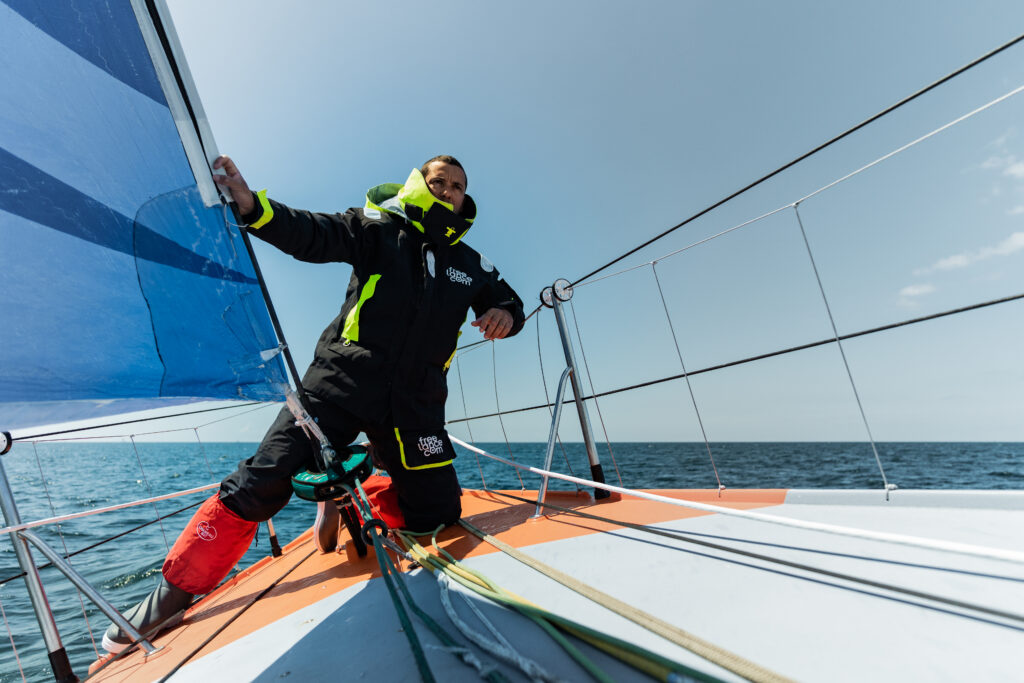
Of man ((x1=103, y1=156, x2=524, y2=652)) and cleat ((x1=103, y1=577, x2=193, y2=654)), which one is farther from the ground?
man ((x1=103, y1=156, x2=524, y2=652))

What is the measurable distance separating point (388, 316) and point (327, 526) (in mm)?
981

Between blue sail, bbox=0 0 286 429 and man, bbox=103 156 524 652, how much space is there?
0.24m

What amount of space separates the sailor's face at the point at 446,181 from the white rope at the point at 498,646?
1477 millimetres

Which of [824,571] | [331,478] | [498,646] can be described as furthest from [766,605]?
[331,478]

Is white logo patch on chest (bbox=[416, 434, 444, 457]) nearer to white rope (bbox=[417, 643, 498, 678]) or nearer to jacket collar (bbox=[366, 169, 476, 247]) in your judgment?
jacket collar (bbox=[366, 169, 476, 247])

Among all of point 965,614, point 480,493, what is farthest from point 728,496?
point 480,493

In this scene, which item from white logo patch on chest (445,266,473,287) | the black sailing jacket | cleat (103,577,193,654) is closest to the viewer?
cleat (103,577,193,654)

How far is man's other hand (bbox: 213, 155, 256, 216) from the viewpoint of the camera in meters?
1.09

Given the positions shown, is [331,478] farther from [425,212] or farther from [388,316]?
[425,212]

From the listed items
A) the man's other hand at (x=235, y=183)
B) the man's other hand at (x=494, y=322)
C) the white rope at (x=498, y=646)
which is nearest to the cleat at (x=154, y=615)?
the white rope at (x=498, y=646)

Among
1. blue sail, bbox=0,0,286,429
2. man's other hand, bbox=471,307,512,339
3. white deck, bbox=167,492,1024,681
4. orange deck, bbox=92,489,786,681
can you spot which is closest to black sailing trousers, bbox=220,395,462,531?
orange deck, bbox=92,489,786,681

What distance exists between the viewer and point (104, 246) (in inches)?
45.6

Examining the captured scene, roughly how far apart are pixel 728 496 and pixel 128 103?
2.22 meters

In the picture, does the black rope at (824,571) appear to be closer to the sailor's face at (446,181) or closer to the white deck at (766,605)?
the white deck at (766,605)
